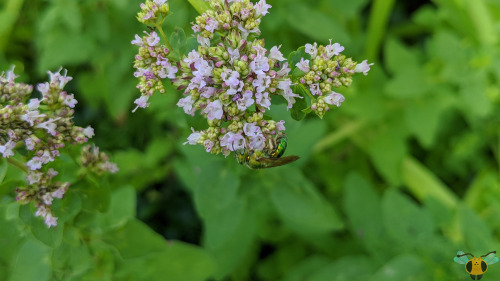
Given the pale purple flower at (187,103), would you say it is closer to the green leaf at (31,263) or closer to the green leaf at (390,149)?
the green leaf at (31,263)

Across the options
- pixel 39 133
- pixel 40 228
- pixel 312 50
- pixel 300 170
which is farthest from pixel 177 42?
pixel 300 170

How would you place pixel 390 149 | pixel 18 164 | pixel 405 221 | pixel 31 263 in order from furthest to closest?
1. pixel 390 149
2. pixel 405 221
3. pixel 31 263
4. pixel 18 164

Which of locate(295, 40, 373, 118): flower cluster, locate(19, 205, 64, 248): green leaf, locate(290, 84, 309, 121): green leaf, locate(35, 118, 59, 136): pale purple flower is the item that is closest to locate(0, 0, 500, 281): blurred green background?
locate(19, 205, 64, 248): green leaf

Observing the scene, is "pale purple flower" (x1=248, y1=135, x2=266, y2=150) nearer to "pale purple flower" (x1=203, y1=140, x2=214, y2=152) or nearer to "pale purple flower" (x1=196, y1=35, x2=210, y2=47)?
"pale purple flower" (x1=203, y1=140, x2=214, y2=152)

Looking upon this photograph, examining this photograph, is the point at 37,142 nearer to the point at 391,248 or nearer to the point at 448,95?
the point at 391,248

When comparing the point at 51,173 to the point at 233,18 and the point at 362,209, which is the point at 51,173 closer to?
the point at 233,18

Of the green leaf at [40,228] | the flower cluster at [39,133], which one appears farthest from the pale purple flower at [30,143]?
the green leaf at [40,228]
